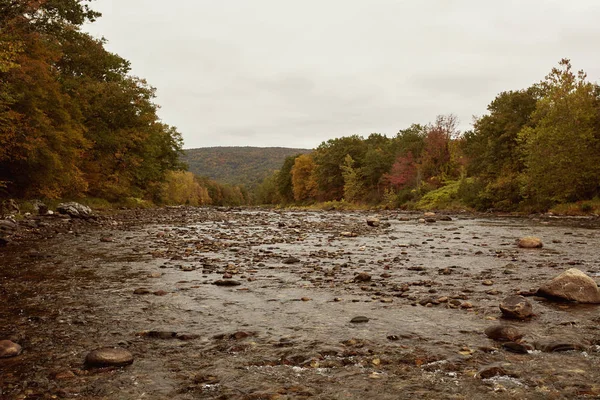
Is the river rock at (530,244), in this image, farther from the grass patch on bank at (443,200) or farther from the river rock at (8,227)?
the grass patch on bank at (443,200)

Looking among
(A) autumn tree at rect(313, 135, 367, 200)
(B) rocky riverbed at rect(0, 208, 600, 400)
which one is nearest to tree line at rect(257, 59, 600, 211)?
(A) autumn tree at rect(313, 135, 367, 200)

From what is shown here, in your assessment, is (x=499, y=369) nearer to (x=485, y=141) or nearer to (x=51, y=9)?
(x=51, y=9)

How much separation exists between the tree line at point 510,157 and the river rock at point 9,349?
34633 millimetres

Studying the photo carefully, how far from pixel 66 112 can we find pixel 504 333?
29.6 m

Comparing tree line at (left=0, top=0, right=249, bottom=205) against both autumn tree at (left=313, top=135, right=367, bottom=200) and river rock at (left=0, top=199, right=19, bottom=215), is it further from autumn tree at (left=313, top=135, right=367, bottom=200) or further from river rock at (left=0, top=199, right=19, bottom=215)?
autumn tree at (left=313, top=135, right=367, bottom=200)

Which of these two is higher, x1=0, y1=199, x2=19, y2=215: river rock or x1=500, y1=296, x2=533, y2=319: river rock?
x1=0, y1=199, x2=19, y2=215: river rock

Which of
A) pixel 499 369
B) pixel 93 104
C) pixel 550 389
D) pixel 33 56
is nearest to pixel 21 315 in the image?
pixel 499 369

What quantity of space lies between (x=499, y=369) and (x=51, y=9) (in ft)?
85.5

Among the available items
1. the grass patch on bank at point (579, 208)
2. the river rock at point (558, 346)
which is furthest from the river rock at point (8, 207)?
the grass patch on bank at point (579, 208)

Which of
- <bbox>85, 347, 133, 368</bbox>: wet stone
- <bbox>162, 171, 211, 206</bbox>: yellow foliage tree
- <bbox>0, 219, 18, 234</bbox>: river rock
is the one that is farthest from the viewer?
<bbox>162, 171, 211, 206</bbox>: yellow foliage tree

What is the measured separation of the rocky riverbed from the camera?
3580mm

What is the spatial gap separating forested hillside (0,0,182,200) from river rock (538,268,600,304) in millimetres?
16734

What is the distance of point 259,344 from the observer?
183 inches

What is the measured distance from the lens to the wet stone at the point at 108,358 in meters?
3.96
